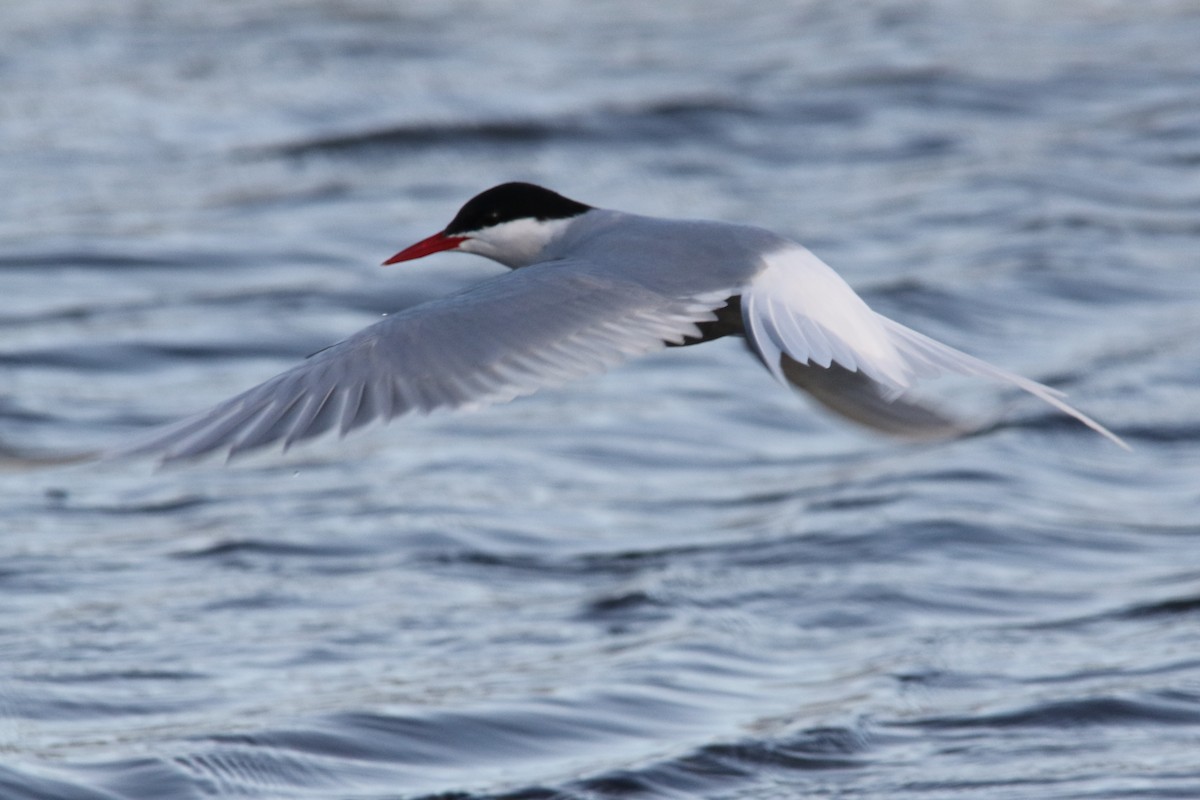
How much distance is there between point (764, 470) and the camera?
7973 millimetres

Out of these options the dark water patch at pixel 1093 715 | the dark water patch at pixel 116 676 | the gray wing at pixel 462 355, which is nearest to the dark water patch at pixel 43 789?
the dark water patch at pixel 116 676

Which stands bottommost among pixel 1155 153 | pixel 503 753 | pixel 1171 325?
pixel 503 753

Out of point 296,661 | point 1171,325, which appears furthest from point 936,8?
point 296,661

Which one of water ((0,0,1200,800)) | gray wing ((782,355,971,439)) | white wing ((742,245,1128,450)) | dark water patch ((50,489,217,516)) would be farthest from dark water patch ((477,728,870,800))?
dark water patch ((50,489,217,516))

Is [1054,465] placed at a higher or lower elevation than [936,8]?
lower

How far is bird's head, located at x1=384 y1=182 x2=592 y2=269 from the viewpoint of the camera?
5.37 metres

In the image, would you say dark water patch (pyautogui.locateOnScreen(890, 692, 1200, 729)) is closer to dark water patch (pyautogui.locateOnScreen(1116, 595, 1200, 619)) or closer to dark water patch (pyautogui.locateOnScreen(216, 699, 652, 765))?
dark water patch (pyautogui.locateOnScreen(1116, 595, 1200, 619))

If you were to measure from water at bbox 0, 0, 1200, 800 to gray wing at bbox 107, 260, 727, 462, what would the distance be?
730 mm

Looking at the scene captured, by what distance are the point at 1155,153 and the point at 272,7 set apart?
19.2ft

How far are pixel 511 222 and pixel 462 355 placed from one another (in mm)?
1185

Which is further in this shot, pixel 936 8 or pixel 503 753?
pixel 936 8

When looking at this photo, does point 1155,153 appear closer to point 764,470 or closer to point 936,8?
point 936,8

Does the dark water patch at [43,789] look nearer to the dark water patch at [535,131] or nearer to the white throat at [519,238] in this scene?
the white throat at [519,238]

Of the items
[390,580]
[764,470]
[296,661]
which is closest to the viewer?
[296,661]
